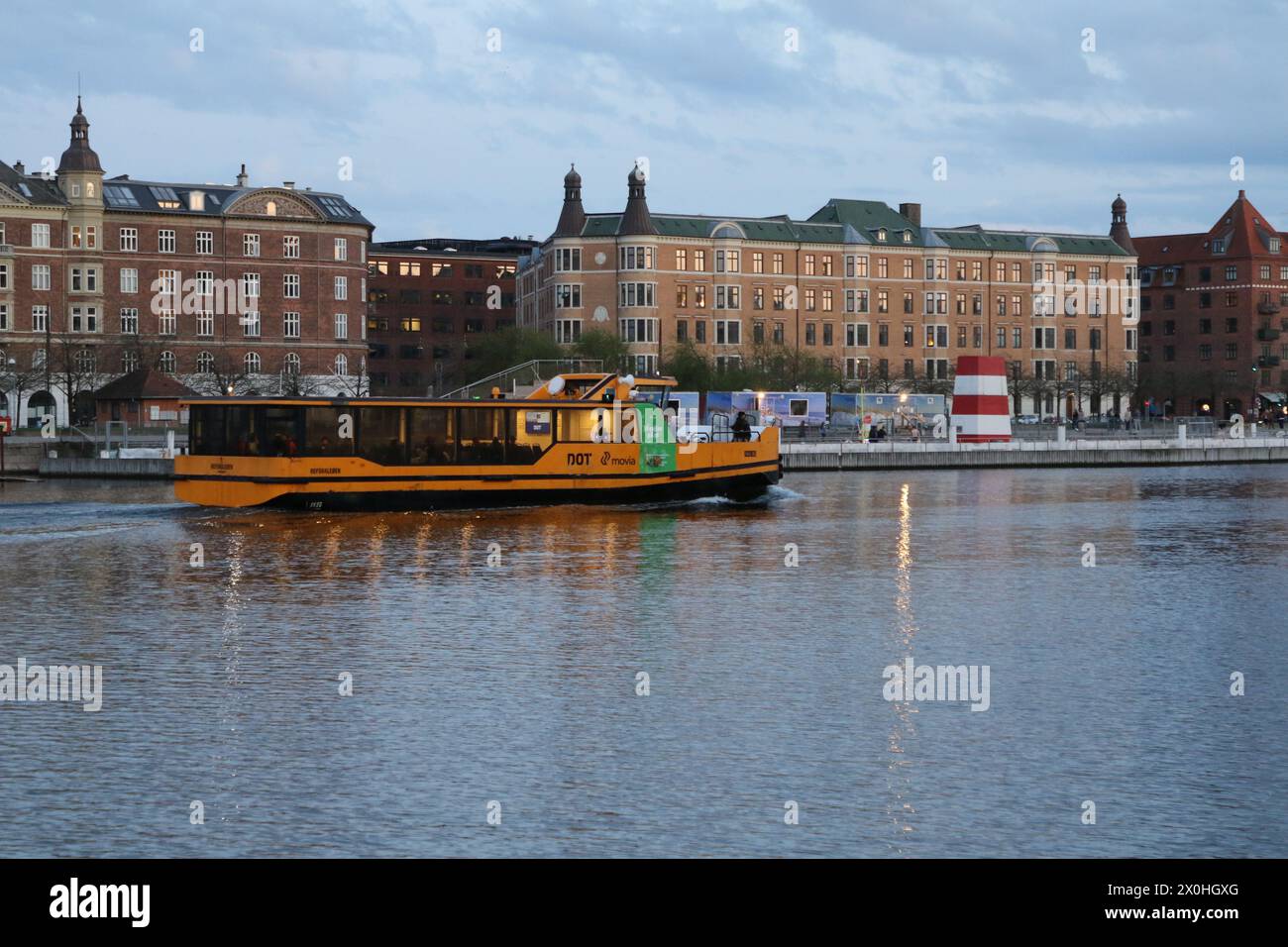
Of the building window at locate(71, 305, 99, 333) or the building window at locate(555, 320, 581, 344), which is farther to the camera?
the building window at locate(555, 320, 581, 344)

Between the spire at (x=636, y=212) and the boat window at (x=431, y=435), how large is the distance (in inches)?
3344

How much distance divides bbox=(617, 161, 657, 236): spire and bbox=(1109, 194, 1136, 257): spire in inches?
1787

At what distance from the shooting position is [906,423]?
4281 inches

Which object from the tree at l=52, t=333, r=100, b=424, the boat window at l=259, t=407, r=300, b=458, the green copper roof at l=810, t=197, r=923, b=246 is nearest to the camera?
the boat window at l=259, t=407, r=300, b=458

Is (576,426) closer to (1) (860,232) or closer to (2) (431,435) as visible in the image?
(2) (431,435)

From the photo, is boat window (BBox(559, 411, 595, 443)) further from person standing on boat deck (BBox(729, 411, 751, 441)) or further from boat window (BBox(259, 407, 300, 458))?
boat window (BBox(259, 407, 300, 458))

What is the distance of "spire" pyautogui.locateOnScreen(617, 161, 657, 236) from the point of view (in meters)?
131

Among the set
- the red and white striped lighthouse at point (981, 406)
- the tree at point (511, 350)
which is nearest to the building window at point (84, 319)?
the tree at point (511, 350)

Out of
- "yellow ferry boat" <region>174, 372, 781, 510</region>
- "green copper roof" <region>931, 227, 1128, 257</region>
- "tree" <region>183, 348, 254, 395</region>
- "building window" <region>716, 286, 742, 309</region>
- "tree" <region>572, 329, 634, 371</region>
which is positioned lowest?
"yellow ferry boat" <region>174, 372, 781, 510</region>

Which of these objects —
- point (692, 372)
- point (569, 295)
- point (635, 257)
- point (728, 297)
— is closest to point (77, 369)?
point (692, 372)

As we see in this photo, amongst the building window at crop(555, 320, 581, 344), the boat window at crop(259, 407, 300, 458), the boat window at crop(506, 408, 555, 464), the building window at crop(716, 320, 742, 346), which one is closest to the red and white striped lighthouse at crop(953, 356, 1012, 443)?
the boat window at crop(506, 408, 555, 464)

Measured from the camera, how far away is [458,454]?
4812 centimetres

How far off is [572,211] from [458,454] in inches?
3469
